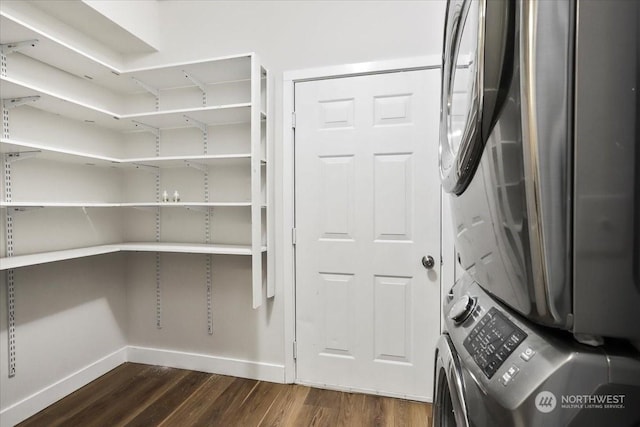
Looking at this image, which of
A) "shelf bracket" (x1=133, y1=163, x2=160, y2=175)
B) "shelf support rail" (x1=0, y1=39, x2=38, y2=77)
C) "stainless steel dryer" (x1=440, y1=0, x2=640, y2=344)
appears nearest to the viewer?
"stainless steel dryer" (x1=440, y1=0, x2=640, y2=344)

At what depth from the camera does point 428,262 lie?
74.5 inches

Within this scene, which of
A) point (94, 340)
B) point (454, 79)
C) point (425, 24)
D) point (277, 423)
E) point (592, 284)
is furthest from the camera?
point (94, 340)

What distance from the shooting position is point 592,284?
16.1 inches

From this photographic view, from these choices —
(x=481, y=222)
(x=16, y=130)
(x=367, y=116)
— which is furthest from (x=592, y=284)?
(x=16, y=130)

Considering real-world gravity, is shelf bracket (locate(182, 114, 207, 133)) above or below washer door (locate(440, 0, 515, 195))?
above

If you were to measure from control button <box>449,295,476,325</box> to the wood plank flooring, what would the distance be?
133 centimetres

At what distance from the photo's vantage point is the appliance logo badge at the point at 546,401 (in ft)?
1.36

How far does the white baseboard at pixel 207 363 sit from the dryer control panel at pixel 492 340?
1794 millimetres

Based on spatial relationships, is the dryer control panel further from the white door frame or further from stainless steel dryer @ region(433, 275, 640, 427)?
the white door frame

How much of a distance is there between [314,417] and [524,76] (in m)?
1.91

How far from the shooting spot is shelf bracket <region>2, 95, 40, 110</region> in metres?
1.67

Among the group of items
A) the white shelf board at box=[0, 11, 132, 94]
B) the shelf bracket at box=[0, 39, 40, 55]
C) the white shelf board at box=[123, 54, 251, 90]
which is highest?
the white shelf board at box=[123, 54, 251, 90]

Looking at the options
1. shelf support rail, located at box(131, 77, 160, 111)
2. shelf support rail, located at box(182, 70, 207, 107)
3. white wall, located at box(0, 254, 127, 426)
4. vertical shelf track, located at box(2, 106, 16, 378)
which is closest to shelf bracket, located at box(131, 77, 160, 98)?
→ shelf support rail, located at box(131, 77, 160, 111)

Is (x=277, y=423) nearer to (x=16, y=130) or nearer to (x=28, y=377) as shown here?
(x=28, y=377)
